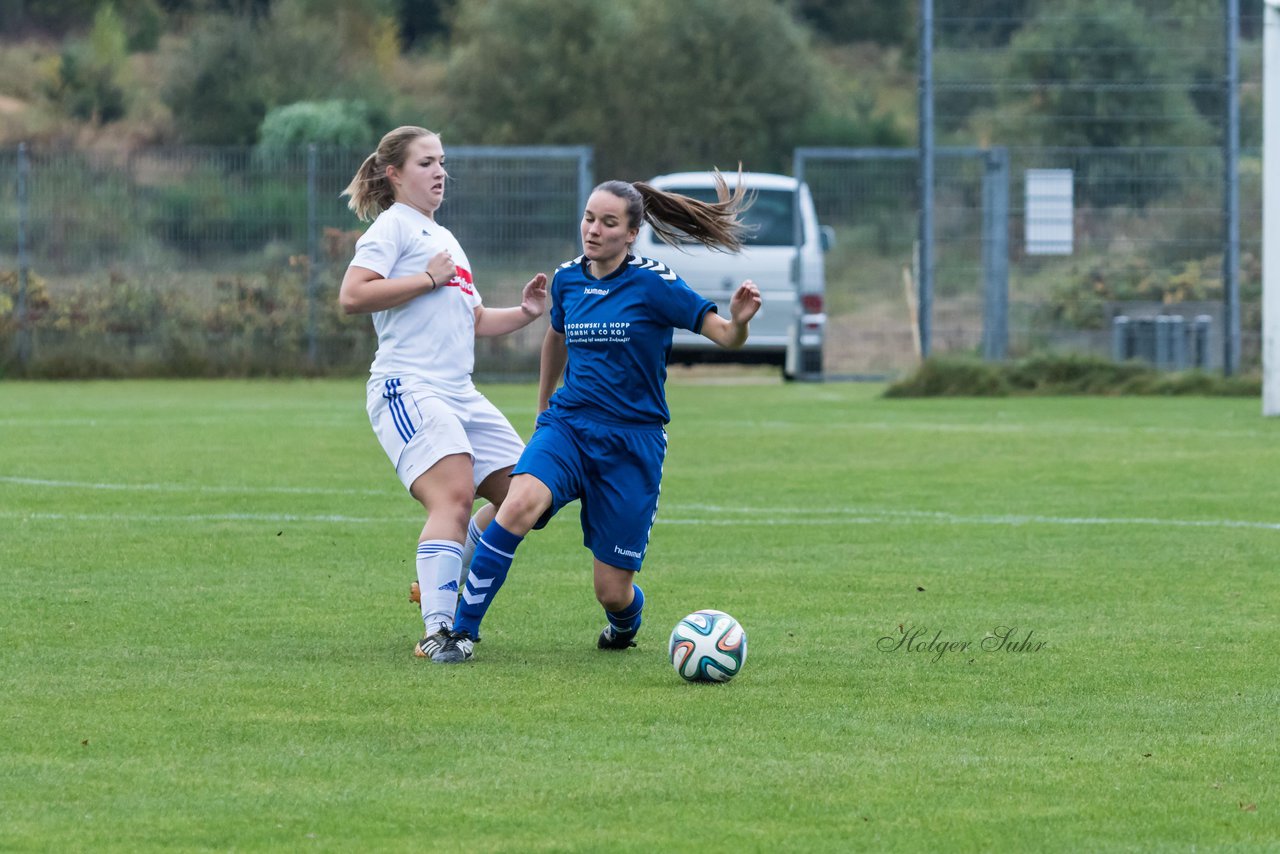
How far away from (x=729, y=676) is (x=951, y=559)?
3132 mm

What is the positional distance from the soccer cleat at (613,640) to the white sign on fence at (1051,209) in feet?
49.5

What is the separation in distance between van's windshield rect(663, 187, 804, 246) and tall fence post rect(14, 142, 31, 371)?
23.4ft

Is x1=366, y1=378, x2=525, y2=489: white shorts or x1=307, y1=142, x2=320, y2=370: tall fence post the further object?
x1=307, y1=142, x2=320, y2=370: tall fence post

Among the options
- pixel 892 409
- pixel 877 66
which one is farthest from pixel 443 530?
pixel 877 66

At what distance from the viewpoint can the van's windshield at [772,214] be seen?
23469mm

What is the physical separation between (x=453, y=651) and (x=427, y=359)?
111cm

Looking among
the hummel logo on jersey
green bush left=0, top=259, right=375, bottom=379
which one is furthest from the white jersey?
green bush left=0, top=259, right=375, bottom=379

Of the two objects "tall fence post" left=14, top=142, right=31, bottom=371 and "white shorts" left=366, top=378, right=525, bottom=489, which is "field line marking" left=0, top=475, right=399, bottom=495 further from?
"tall fence post" left=14, top=142, right=31, bottom=371

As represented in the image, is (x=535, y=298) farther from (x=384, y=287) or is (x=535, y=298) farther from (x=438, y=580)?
(x=438, y=580)

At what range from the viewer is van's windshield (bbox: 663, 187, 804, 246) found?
23.5 meters

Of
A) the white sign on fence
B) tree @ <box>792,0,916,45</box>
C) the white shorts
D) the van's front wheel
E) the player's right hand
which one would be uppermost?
tree @ <box>792,0,916,45</box>

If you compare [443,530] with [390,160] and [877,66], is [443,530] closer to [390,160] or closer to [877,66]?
[390,160]

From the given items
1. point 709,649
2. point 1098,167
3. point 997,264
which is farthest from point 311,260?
point 709,649

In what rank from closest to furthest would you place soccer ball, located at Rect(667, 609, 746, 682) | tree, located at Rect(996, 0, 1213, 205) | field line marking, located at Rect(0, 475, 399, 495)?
soccer ball, located at Rect(667, 609, 746, 682)
field line marking, located at Rect(0, 475, 399, 495)
tree, located at Rect(996, 0, 1213, 205)
